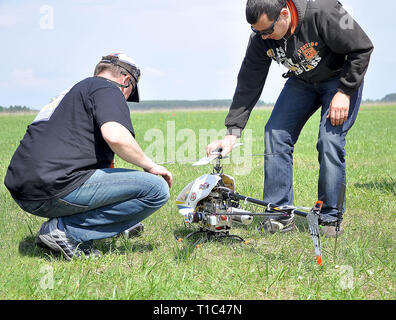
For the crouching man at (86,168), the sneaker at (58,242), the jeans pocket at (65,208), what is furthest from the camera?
the sneaker at (58,242)

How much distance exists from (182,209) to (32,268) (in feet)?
4.46

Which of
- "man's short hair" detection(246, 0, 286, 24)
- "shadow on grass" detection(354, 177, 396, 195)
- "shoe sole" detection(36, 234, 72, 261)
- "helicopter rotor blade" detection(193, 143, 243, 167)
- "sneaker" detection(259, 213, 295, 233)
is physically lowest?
"shadow on grass" detection(354, 177, 396, 195)

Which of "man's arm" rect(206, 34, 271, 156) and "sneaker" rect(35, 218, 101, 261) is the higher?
"man's arm" rect(206, 34, 271, 156)

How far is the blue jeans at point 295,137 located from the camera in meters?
4.42

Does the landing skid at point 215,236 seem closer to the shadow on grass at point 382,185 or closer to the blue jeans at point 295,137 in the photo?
the blue jeans at point 295,137

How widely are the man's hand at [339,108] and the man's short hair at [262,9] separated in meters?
0.94

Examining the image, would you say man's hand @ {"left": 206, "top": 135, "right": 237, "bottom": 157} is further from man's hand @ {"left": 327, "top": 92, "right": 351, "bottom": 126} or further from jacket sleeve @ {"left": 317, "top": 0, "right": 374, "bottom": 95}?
jacket sleeve @ {"left": 317, "top": 0, "right": 374, "bottom": 95}

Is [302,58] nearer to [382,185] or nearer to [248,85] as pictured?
[248,85]

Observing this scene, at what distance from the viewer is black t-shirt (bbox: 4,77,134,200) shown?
140 inches

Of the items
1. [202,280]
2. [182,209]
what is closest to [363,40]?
[182,209]

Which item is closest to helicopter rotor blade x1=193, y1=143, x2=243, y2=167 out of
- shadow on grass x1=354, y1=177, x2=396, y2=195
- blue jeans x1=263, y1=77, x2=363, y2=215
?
blue jeans x1=263, y1=77, x2=363, y2=215

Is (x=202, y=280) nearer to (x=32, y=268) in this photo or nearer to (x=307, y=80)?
(x=32, y=268)

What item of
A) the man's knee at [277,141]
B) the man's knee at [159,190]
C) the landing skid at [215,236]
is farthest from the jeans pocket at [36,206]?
the man's knee at [277,141]

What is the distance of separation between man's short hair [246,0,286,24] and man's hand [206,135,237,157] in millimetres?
1126
